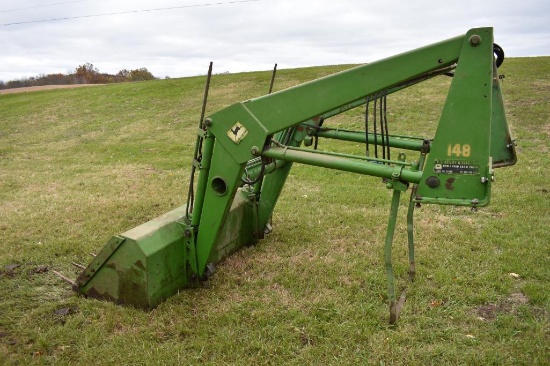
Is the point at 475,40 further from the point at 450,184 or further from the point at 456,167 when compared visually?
the point at 450,184

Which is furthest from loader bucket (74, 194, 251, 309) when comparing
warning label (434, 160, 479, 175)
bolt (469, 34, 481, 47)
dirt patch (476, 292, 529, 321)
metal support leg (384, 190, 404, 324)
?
bolt (469, 34, 481, 47)

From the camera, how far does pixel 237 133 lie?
3221mm

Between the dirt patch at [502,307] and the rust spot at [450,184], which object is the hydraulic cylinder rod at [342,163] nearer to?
the rust spot at [450,184]

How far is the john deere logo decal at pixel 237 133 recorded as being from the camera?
3199mm

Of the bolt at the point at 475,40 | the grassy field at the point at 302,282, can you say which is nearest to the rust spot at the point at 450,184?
the bolt at the point at 475,40

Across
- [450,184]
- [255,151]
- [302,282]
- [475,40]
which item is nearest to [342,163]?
[255,151]

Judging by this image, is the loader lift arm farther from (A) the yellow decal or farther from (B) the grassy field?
(B) the grassy field

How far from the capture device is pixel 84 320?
3.42m

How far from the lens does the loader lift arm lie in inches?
105

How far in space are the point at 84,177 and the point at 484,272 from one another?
712 centimetres

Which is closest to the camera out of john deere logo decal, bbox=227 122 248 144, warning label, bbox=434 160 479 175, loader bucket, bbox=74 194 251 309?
warning label, bbox=434 160 479 175

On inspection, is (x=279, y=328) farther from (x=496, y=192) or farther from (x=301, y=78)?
(x=301, y=78)

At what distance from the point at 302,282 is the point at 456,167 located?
5.90 ft

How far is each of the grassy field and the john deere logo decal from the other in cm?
135
